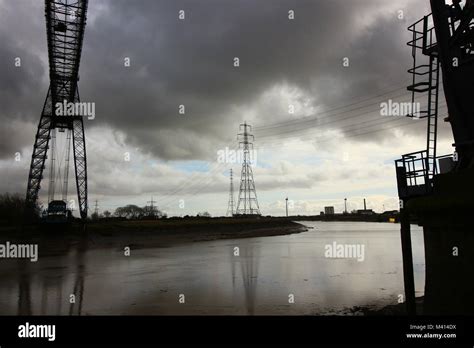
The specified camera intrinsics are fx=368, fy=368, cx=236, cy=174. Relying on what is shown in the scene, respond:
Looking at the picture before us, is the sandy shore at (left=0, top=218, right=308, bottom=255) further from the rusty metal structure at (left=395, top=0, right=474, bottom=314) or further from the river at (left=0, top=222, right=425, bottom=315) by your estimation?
the rusty metal structure at (left=395, top=0, right=474, bottom=314)

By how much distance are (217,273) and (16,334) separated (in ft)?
52.4

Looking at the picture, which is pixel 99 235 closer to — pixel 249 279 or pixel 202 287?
pixel 249 279

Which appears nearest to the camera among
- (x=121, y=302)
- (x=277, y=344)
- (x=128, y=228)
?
(x=277, y=344)

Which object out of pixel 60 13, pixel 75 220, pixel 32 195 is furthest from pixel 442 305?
pixel 32 195

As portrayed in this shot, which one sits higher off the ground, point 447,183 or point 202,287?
point 447,183

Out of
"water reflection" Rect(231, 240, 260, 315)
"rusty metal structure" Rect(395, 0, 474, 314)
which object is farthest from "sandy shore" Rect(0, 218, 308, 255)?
"rusty metal structure" Rect(395, 0, 474, 314)

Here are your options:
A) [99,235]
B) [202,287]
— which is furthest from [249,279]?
[99,235]

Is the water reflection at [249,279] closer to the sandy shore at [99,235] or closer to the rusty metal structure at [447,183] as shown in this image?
the rusty metal structure at [447,183]

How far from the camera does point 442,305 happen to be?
8195mm

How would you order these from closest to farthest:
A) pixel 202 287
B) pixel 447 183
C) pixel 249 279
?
1. pixel 447 183
2. pixel 202 287
3. pixel 249 279

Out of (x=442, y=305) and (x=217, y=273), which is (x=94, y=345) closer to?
(x=442, y=305)

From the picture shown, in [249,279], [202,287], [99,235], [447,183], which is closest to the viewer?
[447,183]

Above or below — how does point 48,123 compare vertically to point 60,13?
below

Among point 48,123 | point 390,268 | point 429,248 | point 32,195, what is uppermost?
point 48,123
